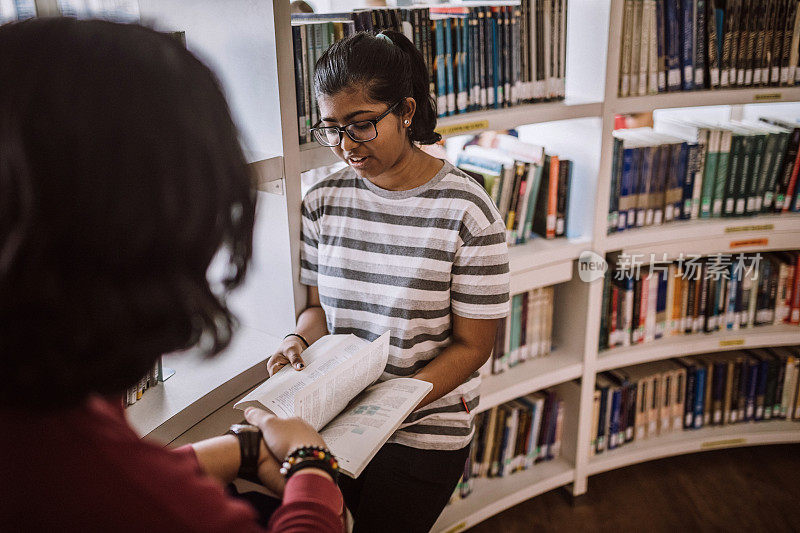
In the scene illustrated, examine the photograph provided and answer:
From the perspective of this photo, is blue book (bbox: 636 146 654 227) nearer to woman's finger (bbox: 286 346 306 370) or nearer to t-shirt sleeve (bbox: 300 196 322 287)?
t-shirt sleeve (bbox: 300 196 322 287)

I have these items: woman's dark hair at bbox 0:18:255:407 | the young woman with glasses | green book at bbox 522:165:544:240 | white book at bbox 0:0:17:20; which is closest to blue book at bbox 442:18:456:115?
the young woman with glasses

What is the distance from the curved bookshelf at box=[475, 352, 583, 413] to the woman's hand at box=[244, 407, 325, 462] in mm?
1144

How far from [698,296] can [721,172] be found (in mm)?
442

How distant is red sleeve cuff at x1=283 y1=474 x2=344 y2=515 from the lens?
2.33 ft

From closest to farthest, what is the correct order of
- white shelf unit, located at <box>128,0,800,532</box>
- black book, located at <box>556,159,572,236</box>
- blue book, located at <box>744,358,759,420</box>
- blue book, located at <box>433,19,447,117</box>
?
white shelf unit, located at <box>128,0,800,532</box> → blue book, located at <box>433,19,447,117</box> → black book, located at <box>556,159,572,236</box> → blue book, located at <box>744,358,759,420</box>

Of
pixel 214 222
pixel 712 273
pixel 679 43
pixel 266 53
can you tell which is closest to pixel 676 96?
pixel 679 43

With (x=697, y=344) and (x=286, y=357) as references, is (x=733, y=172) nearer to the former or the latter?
(x=697, y=344)

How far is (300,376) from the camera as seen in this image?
121cm

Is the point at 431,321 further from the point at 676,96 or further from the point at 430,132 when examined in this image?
the point at 676,96

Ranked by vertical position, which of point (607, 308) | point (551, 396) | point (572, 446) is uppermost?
point (607, 308)

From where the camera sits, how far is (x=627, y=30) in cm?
188

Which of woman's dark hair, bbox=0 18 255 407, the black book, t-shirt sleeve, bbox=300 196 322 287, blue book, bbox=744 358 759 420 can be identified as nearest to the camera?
woman's dark hair, bbox=0 18 255 407

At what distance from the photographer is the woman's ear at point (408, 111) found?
51.0 inches

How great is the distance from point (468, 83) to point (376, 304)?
0.70 meters
